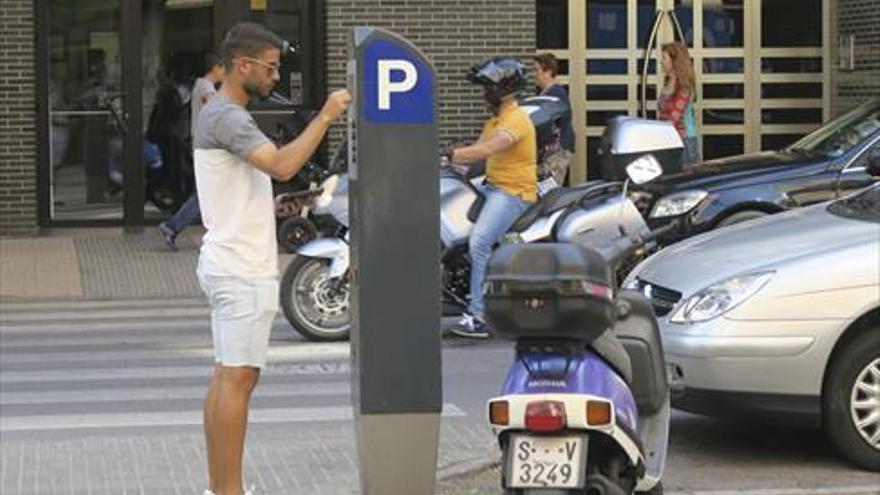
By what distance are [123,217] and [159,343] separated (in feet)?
20.6

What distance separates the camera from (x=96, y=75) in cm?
1706

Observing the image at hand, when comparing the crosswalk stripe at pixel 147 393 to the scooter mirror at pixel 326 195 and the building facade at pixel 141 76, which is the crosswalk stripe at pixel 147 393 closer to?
the scooter mirror at pixel 326 195

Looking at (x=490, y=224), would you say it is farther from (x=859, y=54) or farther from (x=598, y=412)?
(x=859, y=54)

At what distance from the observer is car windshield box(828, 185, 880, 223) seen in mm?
7277

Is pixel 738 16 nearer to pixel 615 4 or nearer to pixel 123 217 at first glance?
pixel 615 4

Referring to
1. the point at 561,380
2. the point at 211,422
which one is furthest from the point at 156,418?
the point at 561,380

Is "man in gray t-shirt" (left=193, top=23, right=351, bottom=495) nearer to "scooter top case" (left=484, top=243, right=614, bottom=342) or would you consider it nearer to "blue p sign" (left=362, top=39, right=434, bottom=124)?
"blue p sign" (left=362, top=39, right=434, bottom=124)

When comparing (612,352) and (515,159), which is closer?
(612,352)

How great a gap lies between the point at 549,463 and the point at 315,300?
20.7ft

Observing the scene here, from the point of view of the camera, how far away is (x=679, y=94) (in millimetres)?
14828

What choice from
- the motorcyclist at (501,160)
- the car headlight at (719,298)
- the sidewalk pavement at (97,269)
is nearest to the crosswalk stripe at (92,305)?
the sidewalk pavement at (97,269)

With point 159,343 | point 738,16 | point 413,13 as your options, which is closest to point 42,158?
point 413,13

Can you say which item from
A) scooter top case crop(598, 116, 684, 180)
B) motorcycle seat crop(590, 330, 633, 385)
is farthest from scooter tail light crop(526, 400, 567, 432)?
scooter top case crop(598, 116, 684, 180)

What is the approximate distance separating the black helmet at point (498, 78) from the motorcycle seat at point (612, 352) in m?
5.40
